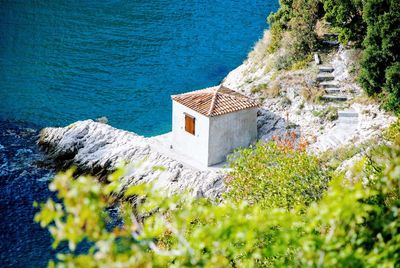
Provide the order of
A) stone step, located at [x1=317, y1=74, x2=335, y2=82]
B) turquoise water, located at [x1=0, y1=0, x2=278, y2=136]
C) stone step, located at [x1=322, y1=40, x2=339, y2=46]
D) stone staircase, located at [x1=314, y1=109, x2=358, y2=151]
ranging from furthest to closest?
turquoise water, located at [x1=0, y1=0, x2=278, y2=136] < stone step, located at [x1=322, y1=40, x2=339, y2=46] < stone step, located at [x1=317, y1=74, x2=335, y2=82] < stone staircase, located at [x1=314, y1=109, x2=358, y2=151]

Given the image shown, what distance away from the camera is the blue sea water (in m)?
35.0

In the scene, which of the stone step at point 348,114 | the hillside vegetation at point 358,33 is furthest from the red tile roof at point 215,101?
the hillside vegetation at point 358,33

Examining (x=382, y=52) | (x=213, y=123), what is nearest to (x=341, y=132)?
(x=382, y=52)

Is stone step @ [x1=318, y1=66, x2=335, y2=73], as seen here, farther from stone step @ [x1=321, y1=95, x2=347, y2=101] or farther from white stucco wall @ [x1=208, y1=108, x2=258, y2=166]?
white stucco wall @ [x1=208, y1=108, x2=258, y2=166]

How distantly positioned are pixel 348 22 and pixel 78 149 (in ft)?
54.3

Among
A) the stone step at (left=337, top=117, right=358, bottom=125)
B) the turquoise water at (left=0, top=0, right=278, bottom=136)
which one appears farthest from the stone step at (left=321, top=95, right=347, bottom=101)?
the turquoise water at (left=0, top=0, right=278, bottom=136)

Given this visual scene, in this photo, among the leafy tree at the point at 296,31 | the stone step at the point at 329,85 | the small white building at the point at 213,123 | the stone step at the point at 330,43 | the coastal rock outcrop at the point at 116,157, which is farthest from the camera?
the leafy tree at the point at 296,31

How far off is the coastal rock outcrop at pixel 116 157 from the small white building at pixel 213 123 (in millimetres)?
1291

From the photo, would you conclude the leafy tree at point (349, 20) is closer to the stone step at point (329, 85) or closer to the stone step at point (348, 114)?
the stone step at point (329, 85)

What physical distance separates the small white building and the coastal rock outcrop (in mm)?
1291

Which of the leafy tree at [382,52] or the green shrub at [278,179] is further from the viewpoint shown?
the leafy tree at [382,52]

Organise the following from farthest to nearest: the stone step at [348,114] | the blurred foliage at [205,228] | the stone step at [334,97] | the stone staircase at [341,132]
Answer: the stone step at [334,97]
the stone step at [348,114]
the stone staircase at [341,132]
the blurred foliage at [205,228]

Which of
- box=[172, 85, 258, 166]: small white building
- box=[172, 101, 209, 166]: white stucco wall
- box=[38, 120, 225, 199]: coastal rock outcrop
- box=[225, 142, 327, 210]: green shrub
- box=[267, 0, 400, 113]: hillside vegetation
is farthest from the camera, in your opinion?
box=[172, 101, 209, 166]: white stucco wall

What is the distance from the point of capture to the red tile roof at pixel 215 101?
3250 cm
